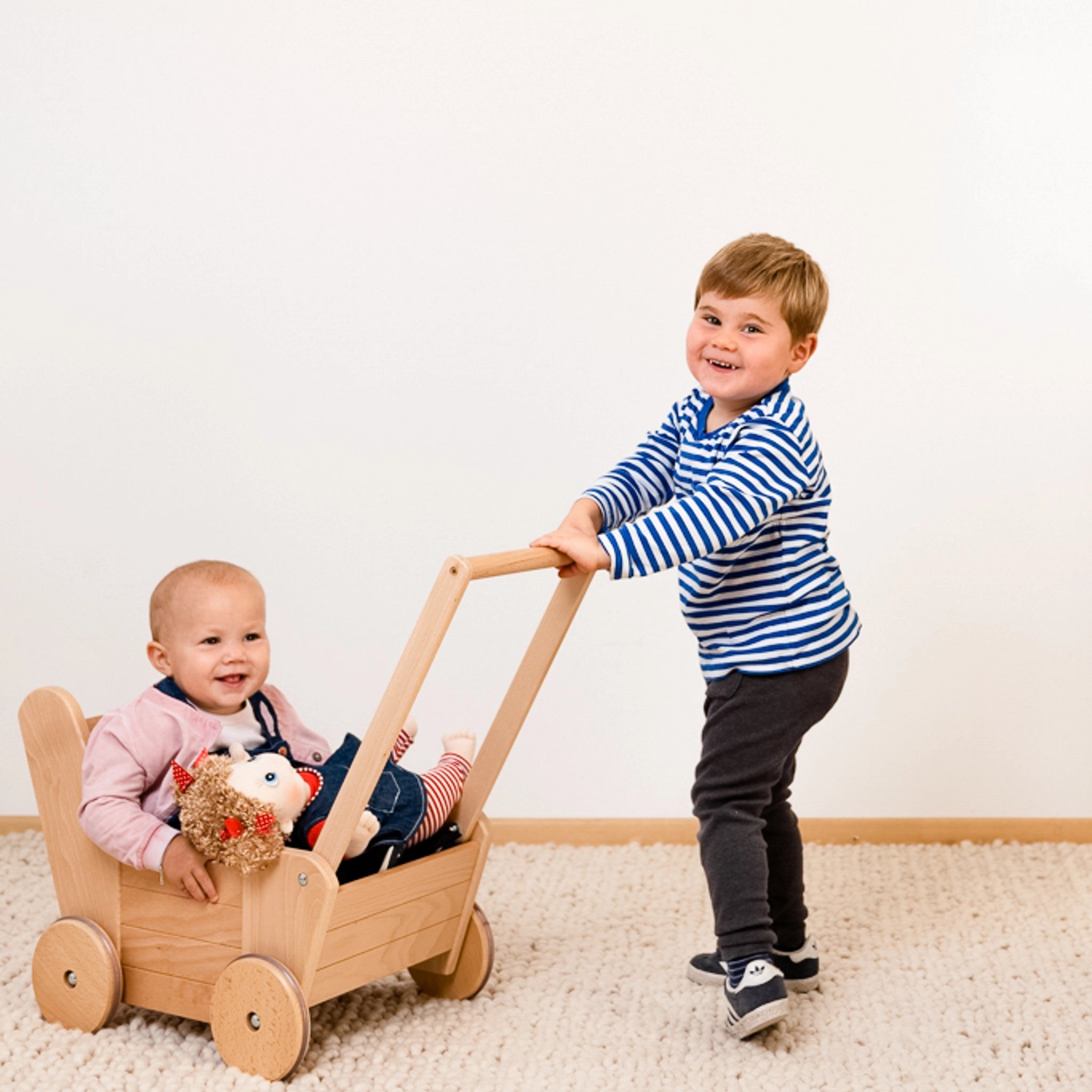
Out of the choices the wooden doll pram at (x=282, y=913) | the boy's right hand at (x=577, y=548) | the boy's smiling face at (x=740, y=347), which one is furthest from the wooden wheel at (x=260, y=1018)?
the boy's smiling face at (x=740, y=347)

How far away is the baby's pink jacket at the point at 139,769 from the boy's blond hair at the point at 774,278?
2.20 ft

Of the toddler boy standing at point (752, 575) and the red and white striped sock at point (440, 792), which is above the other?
the toddler boy standing at point (752, 575)

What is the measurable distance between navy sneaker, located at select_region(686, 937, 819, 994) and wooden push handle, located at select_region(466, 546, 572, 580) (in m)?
0.56

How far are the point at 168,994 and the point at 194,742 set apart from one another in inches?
10.0

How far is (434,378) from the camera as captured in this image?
6.64 feet

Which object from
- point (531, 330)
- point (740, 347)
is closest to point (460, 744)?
point (740, 347)

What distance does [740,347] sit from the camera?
4.37ft

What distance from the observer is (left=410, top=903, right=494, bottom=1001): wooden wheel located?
57.2 inches

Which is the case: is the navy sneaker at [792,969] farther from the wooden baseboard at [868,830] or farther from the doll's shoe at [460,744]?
the wooden baseboard at [868,830]

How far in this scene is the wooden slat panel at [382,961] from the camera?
126cm

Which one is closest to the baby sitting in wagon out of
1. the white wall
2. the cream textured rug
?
the cream textured rug

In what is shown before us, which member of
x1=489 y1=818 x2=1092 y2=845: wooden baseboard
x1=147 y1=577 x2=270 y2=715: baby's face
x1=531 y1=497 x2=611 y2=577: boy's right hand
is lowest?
x1=489 y1=818 x2=1092 y2=845: wooden baseboard

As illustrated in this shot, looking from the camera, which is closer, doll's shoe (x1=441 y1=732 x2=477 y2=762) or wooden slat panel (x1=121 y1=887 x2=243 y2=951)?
wooden slat panel (x1=121 y1=887 x2=243 y2=951)

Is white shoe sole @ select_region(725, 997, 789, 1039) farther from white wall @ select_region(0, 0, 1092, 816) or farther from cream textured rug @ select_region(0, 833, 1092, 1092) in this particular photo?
white wall @ select_region(0, 0, 1092, 816)
